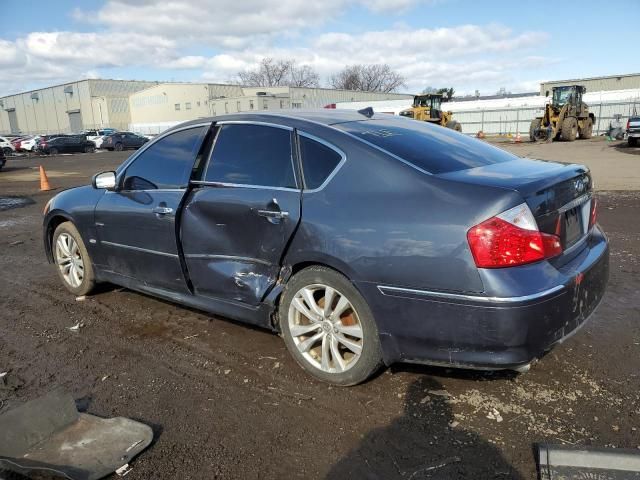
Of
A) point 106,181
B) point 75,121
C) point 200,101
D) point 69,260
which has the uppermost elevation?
point 200,101

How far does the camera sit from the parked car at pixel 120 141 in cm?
4044

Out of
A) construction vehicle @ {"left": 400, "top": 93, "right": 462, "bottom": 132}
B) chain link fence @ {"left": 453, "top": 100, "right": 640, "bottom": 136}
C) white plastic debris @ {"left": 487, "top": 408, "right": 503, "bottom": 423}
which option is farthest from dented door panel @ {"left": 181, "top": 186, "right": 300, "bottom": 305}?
chain link fence @ {"left": 453, "top": 100, "right": 640, "bottom": 136}

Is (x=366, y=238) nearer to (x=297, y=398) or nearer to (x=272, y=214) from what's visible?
(x=272, y=214)

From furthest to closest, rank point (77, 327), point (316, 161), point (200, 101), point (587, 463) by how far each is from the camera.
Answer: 1. point (200, 101)
2. point (77, 327)
3. point (316, 161)
4. point (587, 463)

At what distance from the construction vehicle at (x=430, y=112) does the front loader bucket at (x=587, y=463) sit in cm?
3063

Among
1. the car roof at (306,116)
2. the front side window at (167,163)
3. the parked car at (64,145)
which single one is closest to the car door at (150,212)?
the front side window at (167,163)

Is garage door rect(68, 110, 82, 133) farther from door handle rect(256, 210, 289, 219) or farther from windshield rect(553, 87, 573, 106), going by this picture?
door handle rect(256, 210, 289, 219)

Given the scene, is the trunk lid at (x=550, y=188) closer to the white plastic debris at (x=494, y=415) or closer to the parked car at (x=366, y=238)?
the parked car at (x=366, y=238)

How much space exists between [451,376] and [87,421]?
216cm

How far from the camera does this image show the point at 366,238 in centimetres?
283

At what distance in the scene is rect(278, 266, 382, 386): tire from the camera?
2.97m

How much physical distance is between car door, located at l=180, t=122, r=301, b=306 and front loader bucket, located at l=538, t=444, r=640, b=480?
1.81 m

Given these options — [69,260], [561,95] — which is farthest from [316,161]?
[561,95]

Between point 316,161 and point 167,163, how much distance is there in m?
1.49
